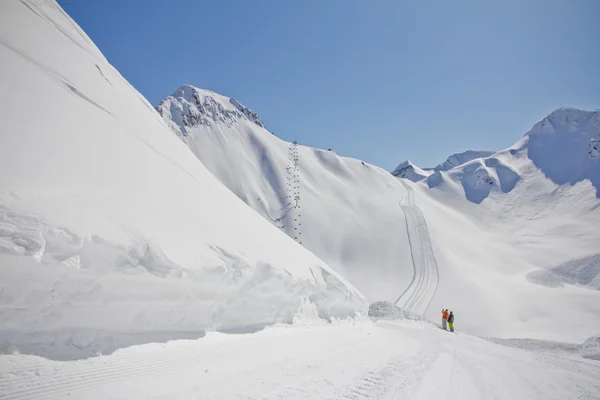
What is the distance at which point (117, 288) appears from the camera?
4.69 m

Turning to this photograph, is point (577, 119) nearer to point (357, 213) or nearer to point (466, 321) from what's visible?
point (357, 213)

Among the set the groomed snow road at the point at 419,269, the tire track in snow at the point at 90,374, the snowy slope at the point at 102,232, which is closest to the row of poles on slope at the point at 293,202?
the groomed snow road at the point at 419,269

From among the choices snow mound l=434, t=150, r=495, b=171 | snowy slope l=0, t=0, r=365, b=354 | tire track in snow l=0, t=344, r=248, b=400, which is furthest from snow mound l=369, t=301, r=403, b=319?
snow mound l=434, t=150, r=495, b=171

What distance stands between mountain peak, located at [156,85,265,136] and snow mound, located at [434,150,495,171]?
84.1 metres

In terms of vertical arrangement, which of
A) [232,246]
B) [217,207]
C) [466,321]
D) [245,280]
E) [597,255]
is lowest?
[466,321]

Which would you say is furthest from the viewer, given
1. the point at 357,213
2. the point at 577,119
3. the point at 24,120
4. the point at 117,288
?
the point at 577,119

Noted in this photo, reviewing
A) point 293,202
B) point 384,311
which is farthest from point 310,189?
point 384,311

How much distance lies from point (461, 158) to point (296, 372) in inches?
6243

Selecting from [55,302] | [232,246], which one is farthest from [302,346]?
[55,302]

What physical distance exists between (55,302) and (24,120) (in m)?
3.92

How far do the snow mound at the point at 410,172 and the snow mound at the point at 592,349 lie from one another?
116 metres

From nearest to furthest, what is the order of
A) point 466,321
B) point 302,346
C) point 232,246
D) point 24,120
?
point 24,120, point 302,346, point 232,246, point 466,321

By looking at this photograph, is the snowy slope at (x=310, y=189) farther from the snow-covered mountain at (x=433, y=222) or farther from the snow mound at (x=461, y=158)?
the snow mound at (x=461, y=158)

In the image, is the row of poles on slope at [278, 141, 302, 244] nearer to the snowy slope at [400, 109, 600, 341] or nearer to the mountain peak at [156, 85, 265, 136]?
the snowy slope at [400, 109, 600, 341]
